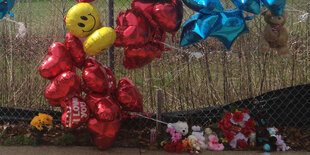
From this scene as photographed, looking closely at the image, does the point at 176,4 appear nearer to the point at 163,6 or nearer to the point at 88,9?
the point at 163,6

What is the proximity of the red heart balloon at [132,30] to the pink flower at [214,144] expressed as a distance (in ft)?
4.25

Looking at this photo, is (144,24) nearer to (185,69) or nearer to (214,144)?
(185,69)

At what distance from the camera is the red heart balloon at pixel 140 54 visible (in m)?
2.97

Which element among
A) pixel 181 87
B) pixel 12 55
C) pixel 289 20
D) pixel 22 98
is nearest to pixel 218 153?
pixel 181 87

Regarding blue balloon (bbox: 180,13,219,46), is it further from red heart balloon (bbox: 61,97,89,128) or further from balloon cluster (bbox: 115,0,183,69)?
red heart balloon (bbox: 61,97,89,128)

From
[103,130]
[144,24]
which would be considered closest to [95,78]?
[103,130]

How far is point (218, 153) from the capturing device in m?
3.43

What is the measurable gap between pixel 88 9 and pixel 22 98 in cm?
189

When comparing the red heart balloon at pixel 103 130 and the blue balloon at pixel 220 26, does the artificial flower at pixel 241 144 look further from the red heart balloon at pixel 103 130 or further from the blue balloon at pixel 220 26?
the red heart balloon at pixel 103 130

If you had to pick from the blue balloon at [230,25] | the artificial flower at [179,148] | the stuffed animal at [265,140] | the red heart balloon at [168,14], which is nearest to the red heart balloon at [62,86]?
the red heart balloon at [168,14]

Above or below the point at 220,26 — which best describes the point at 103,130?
below

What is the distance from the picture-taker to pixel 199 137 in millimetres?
3539

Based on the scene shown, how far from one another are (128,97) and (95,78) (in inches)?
15.7

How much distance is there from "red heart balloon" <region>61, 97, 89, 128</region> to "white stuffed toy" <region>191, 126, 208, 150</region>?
1186mm
